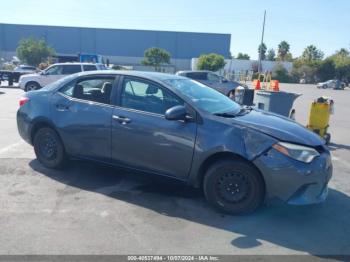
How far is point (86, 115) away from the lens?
501 cm

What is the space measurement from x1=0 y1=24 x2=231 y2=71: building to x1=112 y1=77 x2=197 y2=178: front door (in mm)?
87905

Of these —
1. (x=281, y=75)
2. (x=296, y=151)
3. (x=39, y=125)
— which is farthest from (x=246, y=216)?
(x=281, y=75)

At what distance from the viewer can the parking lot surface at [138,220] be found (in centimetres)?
354

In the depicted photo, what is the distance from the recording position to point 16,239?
140 inches

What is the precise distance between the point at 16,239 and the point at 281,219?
2.87 meters

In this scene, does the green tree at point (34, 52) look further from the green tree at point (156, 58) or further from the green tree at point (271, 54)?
the green tree at point (271, 54)

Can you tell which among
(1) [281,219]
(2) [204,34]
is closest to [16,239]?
(1) [281,219]

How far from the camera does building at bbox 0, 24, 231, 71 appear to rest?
91.7 m

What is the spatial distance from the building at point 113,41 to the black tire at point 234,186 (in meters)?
88.6

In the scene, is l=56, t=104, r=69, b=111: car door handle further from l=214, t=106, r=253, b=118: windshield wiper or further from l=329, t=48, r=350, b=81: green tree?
l=329, t=48, r=350, b=81: green tree

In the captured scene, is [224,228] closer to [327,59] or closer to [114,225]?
[114,225]

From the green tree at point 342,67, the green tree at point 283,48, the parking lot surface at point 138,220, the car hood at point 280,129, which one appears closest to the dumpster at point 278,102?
the parking lot surface at point 138,220

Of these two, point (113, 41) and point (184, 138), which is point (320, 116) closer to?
point (184, 138)

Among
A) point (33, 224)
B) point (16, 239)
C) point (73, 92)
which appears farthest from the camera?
point (73, 92)
